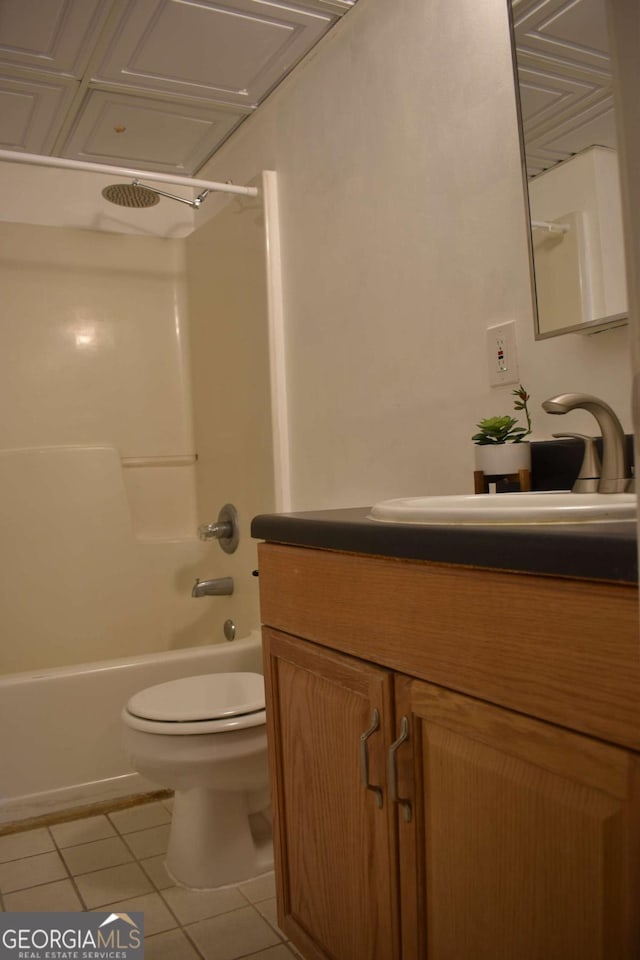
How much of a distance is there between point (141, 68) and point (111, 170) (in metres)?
0.28

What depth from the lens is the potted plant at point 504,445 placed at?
1.31m

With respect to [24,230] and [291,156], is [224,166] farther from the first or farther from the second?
[24,230]

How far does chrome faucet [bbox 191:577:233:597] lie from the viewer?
2.49 meters

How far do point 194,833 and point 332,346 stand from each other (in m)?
1.24

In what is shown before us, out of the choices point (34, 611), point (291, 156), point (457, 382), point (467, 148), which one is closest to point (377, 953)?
point (457, 382)

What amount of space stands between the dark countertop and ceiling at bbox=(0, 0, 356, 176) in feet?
4.79

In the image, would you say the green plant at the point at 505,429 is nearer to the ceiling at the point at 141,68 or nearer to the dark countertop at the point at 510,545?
the dark countertop at the point at 510,545

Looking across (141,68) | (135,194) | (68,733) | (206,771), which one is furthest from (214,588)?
(141,68)

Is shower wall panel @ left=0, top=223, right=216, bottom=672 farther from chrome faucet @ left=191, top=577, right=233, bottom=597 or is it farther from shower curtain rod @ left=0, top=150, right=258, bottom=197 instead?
shower curtain rod @ left=0, top=150, right=258, bottom=197

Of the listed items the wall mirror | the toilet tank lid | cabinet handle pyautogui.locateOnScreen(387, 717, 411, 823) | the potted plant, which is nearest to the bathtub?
the toilet tank lid

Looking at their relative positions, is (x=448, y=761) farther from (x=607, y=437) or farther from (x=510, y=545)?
(x=607, y=437)

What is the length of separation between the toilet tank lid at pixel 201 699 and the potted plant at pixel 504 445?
0.73 meters

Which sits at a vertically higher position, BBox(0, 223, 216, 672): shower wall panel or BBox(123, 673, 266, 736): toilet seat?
BBox(0, 223, 216, 672): shower wall panel

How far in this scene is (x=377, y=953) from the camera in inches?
41.4
